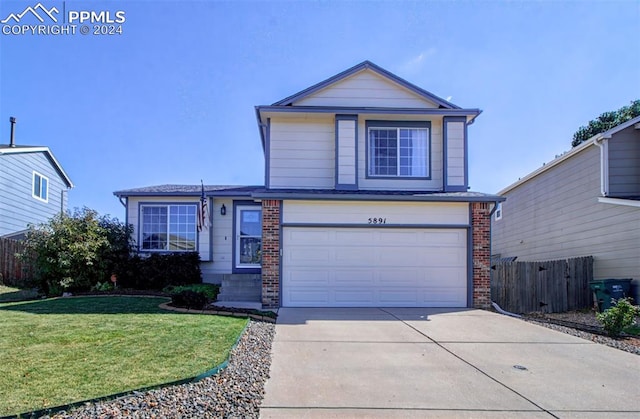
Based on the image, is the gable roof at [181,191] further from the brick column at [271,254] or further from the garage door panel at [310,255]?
the garage door panel at [310,255]

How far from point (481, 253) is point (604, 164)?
5272 mm

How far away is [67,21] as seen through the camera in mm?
10688

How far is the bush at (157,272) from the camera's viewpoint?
12.9m

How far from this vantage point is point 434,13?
33.6 feet

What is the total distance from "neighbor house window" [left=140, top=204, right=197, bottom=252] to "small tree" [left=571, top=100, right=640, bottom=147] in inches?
1052

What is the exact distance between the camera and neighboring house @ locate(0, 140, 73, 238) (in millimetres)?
16242

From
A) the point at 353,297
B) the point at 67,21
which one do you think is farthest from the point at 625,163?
the point at 67,21

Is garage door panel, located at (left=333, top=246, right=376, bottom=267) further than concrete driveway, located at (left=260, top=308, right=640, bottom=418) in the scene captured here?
Yes

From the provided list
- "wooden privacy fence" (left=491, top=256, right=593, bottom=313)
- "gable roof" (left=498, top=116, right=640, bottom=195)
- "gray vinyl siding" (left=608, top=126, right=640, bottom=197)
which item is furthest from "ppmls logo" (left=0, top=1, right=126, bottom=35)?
"gray vinyl siding" (left=608, top=126, right=640, bottom=197)

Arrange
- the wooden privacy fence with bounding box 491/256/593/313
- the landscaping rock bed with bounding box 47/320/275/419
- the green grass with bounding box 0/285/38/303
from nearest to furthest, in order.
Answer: the landscaping rock bed with bounding box 47/320/275/419
the wooden privacy fence with bounding box 491/256/593/313
the green grass with bounding box 0/285/38/303

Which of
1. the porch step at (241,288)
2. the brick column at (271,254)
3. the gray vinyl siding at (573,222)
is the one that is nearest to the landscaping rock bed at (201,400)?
the brick column at (271,254)

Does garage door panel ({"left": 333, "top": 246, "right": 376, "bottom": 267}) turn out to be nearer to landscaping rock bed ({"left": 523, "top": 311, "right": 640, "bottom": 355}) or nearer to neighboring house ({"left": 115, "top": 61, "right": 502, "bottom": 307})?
neighboring house ({"left": 115, "top": 61, "right": 502, "bottom": 307})

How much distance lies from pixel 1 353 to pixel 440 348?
6075mm

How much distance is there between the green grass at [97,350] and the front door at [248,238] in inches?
195
